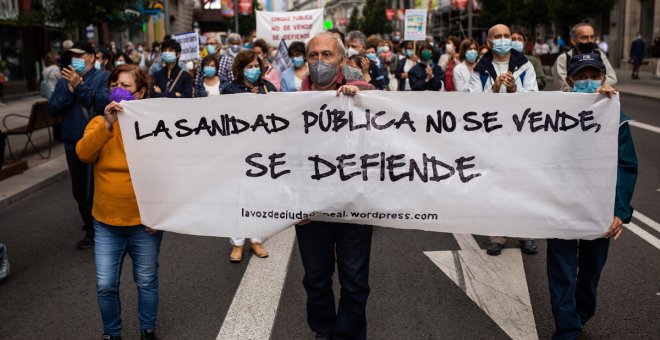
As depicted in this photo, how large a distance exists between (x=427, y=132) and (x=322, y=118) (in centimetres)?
59

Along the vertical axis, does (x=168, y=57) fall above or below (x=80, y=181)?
above

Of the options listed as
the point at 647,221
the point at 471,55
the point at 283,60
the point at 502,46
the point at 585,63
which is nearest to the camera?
the point at 585,63

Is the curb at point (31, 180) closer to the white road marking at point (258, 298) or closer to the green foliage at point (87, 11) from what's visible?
the white road marking at point (258, 298)

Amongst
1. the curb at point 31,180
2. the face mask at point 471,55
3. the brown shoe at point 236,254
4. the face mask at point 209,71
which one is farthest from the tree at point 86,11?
the brown shoe at point 236,254

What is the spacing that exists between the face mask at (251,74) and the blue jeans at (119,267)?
95.2 inches

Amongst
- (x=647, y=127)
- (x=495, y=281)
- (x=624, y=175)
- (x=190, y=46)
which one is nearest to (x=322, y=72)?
(x=624, y=175)

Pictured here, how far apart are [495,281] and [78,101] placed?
3906mm

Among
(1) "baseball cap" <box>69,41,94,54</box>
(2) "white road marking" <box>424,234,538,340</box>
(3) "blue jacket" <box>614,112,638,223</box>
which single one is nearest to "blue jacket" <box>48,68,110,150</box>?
(1) "baseball cap" <box>69,41,94,54</box>

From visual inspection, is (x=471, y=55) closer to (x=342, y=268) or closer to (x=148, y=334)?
(x=342, y=268)

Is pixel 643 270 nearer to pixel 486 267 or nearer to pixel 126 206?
pixel 486 267

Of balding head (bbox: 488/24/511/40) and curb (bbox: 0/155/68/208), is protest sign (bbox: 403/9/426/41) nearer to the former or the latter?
curb (bbox: 0/155/68/208)

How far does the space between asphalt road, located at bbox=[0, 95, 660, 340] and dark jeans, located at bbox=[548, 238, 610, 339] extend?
0.34 meters

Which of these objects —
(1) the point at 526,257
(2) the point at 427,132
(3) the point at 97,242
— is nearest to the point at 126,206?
(3) the point at 97,242

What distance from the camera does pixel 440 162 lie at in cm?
372
